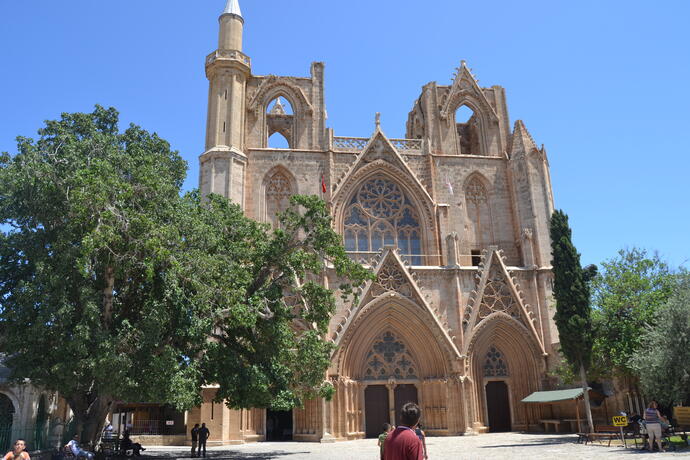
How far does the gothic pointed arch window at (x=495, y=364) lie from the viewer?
2764 cm

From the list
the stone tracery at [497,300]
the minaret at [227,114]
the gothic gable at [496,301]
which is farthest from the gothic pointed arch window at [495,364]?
the minaret at [227,114]

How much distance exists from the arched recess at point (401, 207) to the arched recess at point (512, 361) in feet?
15.6

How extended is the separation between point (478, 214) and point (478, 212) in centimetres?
12

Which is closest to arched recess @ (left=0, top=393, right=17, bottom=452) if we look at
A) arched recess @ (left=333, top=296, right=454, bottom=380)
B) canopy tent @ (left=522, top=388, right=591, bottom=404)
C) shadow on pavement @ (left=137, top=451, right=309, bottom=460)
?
shadow on pavement @ (left=137, top=451, right=309, bottom=460)

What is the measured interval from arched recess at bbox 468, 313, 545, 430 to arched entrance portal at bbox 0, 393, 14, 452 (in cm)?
1864

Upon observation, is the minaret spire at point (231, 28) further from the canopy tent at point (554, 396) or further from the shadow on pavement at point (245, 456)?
the canopy tent at point (554, 396)

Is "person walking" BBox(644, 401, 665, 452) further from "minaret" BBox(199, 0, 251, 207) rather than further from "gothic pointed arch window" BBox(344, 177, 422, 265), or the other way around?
"minaret" BBox(199, 0, 251, 207)

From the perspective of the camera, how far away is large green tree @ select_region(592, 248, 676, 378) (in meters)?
22.2

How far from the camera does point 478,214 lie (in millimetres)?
31812

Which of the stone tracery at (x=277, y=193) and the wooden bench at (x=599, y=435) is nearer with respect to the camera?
the wooden bench at (x=599, y=435)

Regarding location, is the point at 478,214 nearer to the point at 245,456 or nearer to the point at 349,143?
the point at 349,143

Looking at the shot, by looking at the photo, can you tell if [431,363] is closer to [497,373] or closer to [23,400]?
[497,373]

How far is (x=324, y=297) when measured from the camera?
18391 millimetres

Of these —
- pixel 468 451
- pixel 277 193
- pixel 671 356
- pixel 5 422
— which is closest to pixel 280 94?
pixel 277 193
